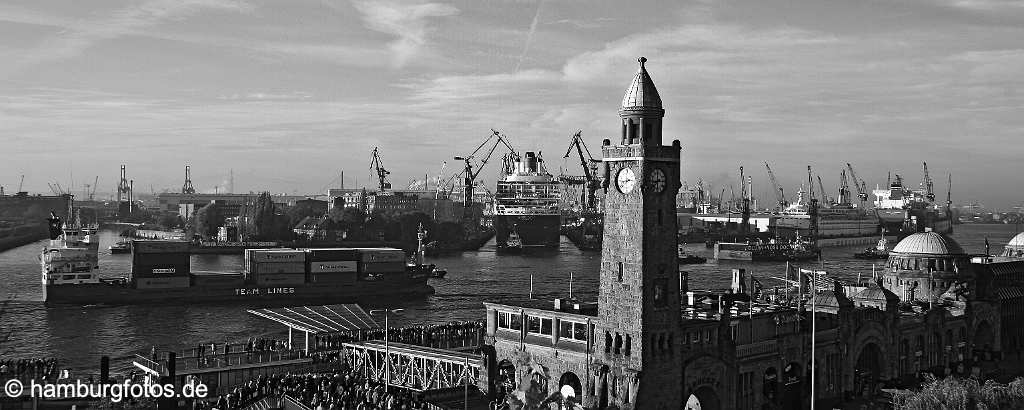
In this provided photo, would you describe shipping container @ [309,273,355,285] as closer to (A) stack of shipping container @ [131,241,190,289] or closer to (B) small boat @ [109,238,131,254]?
(A) stack of shipping container @ [131,241,190,289]

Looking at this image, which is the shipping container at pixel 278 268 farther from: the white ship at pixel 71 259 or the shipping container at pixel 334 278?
the white ship at pixel 71 259

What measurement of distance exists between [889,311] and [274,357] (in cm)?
3206

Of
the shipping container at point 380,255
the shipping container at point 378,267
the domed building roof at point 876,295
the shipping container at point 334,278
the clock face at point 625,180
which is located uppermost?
the clock face at point 625,180

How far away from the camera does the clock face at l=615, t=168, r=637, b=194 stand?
39.0 m

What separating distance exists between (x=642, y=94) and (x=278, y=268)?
229 ft

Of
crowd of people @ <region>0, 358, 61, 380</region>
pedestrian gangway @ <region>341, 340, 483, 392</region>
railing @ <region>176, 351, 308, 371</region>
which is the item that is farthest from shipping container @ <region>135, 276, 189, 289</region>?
pedestrian gangway @ <region>341, 340, 483, 392</region>

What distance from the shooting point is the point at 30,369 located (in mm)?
50125

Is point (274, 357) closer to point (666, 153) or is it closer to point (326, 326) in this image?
point (326, 326)

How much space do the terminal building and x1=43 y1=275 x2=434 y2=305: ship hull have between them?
56859 millimetres

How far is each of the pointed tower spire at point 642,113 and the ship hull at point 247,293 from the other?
65.4m

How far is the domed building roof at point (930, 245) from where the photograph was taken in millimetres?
58594

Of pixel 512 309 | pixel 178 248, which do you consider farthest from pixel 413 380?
pixel 178 248

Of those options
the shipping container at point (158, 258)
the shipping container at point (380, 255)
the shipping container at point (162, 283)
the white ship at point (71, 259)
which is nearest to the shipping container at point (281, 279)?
the shipping container at point (162, 283)

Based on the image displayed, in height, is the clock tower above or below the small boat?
above
